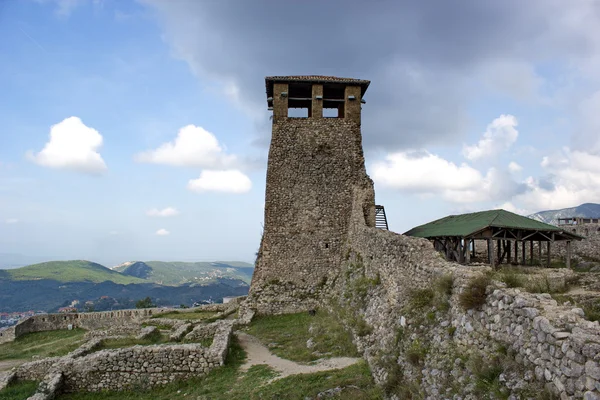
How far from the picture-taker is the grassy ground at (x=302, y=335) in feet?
41.3

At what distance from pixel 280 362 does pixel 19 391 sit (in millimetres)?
8734

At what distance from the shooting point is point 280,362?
502 inches

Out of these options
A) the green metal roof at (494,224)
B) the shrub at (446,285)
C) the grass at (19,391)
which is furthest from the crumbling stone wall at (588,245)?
the grass at (19,391)

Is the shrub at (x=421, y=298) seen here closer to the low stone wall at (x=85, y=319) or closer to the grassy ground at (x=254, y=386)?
the grassy ground at (x=254, y=386)

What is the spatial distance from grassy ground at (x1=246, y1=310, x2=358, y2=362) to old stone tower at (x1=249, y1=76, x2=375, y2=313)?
4.58ft

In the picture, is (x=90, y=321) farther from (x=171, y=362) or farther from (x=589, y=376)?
(x=589, y=376)

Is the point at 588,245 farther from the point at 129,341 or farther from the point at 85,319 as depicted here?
the point at 85,319

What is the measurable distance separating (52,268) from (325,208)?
21633cm

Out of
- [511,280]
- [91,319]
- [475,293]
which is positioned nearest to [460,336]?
[475,293]

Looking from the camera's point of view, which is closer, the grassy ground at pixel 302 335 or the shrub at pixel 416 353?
the shrub at pixel 416 353

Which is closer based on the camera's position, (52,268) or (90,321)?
(90,321)

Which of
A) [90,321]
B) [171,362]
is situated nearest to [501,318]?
[171,362]

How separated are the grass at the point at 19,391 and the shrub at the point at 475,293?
43.4 feet

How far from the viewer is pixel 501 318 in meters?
6.10
